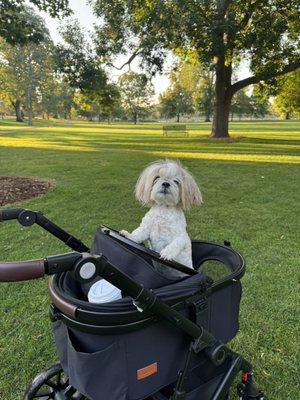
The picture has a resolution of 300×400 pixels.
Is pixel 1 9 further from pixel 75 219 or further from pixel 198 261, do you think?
pixel 198 261

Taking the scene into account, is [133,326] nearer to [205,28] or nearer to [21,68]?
[205,28]

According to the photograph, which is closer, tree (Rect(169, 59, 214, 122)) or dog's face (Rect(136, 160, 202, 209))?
dog's face (Rect(136, 160, 202, 209))

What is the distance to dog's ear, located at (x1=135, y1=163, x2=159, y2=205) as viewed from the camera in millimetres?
2266

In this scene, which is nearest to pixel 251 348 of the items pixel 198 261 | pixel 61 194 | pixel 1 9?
pixel 198 261

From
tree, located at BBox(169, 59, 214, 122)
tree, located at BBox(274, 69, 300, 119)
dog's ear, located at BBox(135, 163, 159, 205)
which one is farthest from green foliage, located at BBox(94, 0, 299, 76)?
tree, located at BBox(169, 59, 214, 122)

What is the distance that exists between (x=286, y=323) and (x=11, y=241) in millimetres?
3375

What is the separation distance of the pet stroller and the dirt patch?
15.9 ft

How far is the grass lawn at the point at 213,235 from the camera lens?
2.50 m

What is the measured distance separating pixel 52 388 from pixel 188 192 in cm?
139

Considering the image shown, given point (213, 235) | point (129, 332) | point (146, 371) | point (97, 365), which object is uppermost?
point (129, 332)

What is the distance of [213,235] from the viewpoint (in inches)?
184

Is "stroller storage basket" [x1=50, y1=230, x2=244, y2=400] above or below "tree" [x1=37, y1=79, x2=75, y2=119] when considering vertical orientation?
below

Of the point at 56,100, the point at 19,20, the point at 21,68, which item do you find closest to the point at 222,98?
the point at 19,20

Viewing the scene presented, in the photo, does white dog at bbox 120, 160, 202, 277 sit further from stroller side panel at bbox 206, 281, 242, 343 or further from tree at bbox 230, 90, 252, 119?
tree at bbox 230, 90, 252, 119
